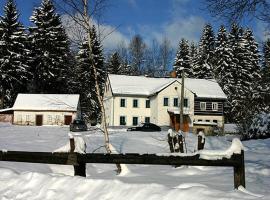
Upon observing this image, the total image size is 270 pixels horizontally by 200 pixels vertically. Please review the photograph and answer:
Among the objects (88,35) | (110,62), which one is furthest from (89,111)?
(88,35)

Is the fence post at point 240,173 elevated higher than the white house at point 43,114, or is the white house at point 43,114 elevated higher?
the white house at point 43,114

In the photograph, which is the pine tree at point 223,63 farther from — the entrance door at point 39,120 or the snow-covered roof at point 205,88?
the entrance door at point 39,120

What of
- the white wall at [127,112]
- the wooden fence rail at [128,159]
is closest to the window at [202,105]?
the white wall at [127,112]

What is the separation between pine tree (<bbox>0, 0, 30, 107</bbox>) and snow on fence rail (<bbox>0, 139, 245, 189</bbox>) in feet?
198

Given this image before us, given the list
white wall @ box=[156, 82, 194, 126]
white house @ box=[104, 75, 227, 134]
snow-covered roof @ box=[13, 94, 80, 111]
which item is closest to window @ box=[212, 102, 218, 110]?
white house @ box=[104, 75, 227, 134]

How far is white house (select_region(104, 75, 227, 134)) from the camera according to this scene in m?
65.0

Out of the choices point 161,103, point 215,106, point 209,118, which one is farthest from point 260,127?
point 215,106

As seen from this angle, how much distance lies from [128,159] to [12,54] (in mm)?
A: 62852

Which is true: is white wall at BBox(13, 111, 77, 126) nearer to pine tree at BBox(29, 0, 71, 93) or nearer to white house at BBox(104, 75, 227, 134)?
white house at BBox(104, 75, 227, 134)

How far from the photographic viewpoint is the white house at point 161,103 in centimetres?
6500

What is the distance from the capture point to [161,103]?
212 feet

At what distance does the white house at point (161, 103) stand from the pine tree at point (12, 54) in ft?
45.7

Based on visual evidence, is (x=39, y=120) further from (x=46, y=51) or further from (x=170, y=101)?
(x=170, y=101)

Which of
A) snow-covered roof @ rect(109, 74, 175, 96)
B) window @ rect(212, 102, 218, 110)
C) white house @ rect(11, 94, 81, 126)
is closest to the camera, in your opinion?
white house @ rect(11, 94, 81, 126)
